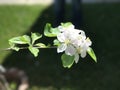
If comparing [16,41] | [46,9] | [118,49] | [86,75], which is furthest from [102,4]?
[16,41]

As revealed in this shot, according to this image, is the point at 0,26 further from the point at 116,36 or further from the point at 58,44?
the point at 58,44

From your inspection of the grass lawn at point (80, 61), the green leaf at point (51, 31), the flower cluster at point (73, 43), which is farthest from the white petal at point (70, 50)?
the grass lawn at point (80, 61)

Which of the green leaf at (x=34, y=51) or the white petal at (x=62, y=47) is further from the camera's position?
the green leaf at (x=34, y=51)

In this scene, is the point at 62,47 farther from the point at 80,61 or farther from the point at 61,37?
the point at 80,61

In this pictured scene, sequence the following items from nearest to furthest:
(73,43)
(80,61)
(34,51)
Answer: (73,43) → (34,51) → (80,61)

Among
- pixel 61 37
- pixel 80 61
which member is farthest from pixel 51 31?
pixel 80 61

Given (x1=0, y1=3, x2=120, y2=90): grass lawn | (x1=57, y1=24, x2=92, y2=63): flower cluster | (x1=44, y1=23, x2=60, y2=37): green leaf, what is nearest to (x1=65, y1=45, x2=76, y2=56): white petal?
(x1=57, y1=24, x2=92, y2=63): flower cluster

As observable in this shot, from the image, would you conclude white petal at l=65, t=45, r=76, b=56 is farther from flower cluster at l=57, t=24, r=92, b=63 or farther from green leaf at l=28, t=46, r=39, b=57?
green leaf at l=28, t=46, r=39, b=57

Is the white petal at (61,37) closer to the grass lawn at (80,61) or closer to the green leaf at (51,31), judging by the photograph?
the green leaf at (51,31)
